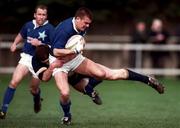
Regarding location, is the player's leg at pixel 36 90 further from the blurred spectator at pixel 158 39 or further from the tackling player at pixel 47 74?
the blurred spectator at pixel 158 39

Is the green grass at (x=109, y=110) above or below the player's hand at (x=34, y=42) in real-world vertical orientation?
below

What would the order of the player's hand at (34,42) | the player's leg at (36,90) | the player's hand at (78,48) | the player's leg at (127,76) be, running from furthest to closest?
the player's leg at (36,90) < the player's hand at (34,42) < the player's leg at (127,76) < the player's hand at (78,48)

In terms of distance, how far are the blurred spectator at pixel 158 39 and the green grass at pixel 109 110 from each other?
2609 millimetres

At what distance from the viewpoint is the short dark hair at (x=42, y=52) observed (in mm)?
13508

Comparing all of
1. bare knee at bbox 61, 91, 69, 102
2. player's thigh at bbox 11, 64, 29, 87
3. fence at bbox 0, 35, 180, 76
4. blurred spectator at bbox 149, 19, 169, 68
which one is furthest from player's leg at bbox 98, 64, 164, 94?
fence at bbox 0, 35, 180, 76

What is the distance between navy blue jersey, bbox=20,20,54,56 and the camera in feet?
46.0

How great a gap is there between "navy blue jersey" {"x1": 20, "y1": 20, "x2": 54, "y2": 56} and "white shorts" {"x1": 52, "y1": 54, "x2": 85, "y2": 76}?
2.80 ft

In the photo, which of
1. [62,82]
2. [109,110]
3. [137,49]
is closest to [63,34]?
[62,82]

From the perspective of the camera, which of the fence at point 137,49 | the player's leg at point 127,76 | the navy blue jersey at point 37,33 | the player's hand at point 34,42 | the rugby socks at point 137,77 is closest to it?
the player's leg at point 127,76

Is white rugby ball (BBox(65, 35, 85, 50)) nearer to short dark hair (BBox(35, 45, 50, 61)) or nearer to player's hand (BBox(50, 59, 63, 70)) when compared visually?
player's hand (BBox(50, 59, 63, 70))

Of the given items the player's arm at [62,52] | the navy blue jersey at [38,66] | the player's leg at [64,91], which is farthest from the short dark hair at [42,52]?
the player's arm at [62,52]

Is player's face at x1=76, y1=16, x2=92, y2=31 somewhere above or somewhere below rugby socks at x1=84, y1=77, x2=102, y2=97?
above

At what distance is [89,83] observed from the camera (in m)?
13.8

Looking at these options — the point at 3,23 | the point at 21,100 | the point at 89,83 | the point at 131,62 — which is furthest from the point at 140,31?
the point at 89,83
